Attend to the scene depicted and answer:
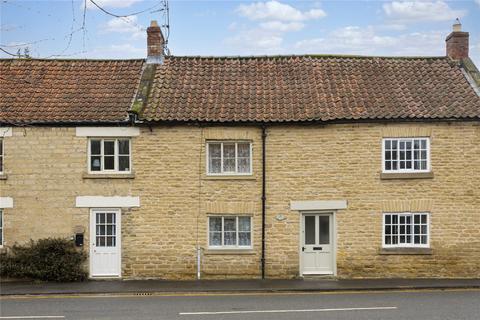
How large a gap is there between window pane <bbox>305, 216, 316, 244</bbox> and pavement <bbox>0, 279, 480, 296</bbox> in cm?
137

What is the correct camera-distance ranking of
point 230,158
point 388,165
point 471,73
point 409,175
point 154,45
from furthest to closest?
point 154,45 < point 471,73 < point 230,158 < point 388,165 < point 409,175

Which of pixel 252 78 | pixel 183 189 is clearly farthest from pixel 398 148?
pixel 183 189

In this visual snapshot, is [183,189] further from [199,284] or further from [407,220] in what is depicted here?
[407,220]

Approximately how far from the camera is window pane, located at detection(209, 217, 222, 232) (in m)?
18.8

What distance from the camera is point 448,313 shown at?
42.2 feet

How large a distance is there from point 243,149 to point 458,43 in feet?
31.3

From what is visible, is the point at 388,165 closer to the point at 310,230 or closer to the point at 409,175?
the point at 409,175

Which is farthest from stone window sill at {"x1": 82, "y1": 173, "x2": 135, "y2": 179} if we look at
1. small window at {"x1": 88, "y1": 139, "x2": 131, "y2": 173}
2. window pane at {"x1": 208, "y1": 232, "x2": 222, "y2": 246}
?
window pane at {"x1": 208, "y1": 232, "x2": 222, "y2": 246}

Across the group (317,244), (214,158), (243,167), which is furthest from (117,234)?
(317,244)

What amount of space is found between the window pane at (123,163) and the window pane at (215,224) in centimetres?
327

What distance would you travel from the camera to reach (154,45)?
2153 centimetres

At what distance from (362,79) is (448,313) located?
1017 cm

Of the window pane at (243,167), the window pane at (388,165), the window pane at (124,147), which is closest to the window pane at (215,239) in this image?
the window pane at (243,167)

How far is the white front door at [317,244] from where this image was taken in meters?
18.8
